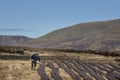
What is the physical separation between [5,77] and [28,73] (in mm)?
3151

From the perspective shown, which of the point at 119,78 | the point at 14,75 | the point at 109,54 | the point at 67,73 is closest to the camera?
the point at 119,78

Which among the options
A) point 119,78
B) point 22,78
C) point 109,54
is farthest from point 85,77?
point 109,54

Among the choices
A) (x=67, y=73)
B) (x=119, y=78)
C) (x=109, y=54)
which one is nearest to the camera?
(x=119, y=78)

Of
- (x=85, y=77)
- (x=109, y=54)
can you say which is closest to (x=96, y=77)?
(x=85, y=77)

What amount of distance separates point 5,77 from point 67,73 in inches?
285

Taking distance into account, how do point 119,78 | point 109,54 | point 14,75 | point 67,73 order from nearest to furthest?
point 119,78, point 14,75, point 67,73, point 109,54

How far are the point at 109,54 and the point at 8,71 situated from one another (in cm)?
3889

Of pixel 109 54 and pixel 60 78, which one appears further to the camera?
pixel 109 54

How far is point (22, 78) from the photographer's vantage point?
31.9m

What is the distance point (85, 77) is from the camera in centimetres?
3191

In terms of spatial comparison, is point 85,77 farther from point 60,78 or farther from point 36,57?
point 36,57

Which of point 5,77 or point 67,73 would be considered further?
point 67,73

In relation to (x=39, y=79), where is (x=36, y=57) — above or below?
above

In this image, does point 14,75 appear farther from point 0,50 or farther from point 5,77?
point 0,50
